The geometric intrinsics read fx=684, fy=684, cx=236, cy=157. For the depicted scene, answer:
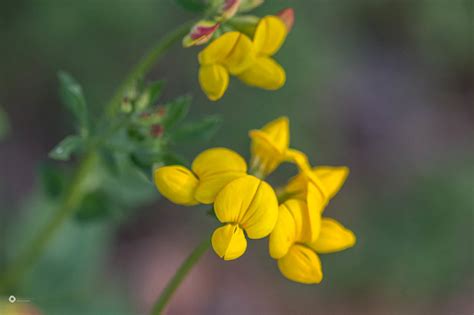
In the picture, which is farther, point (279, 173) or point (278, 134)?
point (279, 173)

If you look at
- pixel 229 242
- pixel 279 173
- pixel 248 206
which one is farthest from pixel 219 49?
pixel 279 173

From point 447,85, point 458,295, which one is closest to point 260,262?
point 458,295

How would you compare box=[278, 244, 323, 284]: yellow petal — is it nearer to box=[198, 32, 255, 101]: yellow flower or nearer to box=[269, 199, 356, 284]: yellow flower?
box=[269, 199, 356, 284]: yellow flower

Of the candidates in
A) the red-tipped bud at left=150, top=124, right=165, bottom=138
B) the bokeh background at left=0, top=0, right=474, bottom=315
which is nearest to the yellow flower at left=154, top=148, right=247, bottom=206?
the red-tipped bud at left=150, top=124, right=165, bottom=138

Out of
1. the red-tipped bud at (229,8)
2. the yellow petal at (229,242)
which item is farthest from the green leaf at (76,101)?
the yellow petal at (229,242)

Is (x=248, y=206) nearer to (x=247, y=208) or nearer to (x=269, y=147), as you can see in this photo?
(x=247, y=208)

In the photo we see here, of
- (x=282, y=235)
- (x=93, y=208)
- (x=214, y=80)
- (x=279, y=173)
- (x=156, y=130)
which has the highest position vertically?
(x=214, y=80)
